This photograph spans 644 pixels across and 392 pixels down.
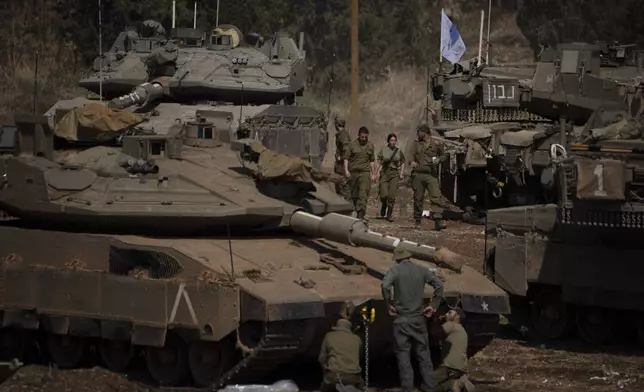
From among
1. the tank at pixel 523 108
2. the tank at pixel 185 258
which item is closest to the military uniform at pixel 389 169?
the tank at pixel 523 108

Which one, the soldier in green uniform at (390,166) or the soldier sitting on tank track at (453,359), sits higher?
the soldier in green uniform at (390,166)

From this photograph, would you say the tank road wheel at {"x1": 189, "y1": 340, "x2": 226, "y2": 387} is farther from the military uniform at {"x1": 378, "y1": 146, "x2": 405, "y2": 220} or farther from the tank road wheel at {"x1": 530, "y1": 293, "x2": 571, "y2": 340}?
the military uniform at {"x1": 378, "y1": 146, "x2": 405, "y2": 220}

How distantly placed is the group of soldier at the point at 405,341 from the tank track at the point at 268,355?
29cm

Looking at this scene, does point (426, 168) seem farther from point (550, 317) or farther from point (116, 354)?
point (116, 354)

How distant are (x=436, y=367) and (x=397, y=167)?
374 inches

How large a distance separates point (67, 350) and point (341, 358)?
363cm

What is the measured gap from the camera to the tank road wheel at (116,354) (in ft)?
48.5

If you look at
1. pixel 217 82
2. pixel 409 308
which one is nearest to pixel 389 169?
pixel 217 82

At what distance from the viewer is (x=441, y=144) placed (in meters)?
24.2

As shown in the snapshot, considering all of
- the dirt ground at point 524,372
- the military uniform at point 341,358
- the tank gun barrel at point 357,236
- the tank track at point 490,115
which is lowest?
the dirt ground at point 524,372

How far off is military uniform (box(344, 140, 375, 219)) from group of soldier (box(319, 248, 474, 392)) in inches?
364

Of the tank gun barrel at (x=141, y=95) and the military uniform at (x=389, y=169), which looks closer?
the tank gun barrel at (x=141, y=95)

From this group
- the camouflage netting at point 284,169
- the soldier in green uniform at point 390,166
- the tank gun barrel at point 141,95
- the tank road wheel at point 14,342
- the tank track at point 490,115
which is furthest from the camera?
the tank track at point 490,115

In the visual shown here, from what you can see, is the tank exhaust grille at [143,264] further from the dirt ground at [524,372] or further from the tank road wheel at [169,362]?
the dirt ground at [524,372]
